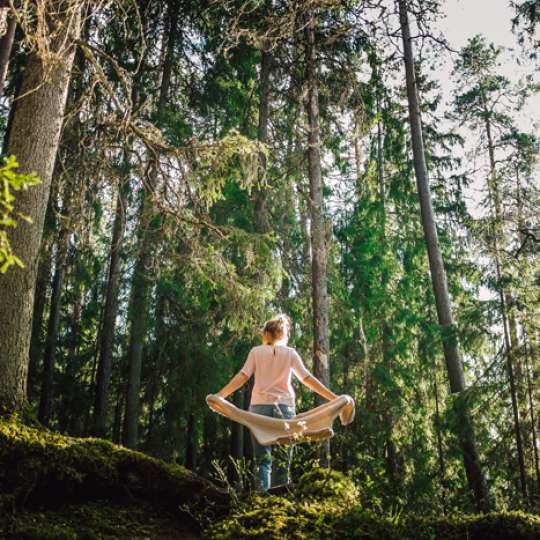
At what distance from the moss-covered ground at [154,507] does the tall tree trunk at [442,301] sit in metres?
4.94

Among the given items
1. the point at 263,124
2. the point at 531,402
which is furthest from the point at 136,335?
the point at 531,402

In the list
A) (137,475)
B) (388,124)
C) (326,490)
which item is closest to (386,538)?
(326,490)

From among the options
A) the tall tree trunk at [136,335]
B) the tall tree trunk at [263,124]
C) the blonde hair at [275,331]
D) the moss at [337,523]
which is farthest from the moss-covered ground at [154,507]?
the tall tree trunk at [263,124]

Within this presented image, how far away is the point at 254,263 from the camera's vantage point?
31.3 ft

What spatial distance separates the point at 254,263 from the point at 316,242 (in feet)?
4.11

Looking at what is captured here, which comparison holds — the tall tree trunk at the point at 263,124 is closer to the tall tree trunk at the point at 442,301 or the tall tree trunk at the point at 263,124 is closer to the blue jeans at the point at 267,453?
the tall tree trunk at the point at 442,301

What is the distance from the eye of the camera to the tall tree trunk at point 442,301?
8531 millimetres

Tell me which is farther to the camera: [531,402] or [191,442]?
[191,442]

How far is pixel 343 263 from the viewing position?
14914 millimetres

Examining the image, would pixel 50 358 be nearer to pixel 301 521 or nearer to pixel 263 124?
pixel 263 124

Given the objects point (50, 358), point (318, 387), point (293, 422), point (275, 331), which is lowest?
point (50, 358)

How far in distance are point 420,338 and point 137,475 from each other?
11.9m

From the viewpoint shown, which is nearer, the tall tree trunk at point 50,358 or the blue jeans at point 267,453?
→ the blue jeans at point 267,453

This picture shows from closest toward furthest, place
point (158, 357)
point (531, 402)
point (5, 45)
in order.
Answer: point (5, 45)
point (531, 402)
point (158, 357)
